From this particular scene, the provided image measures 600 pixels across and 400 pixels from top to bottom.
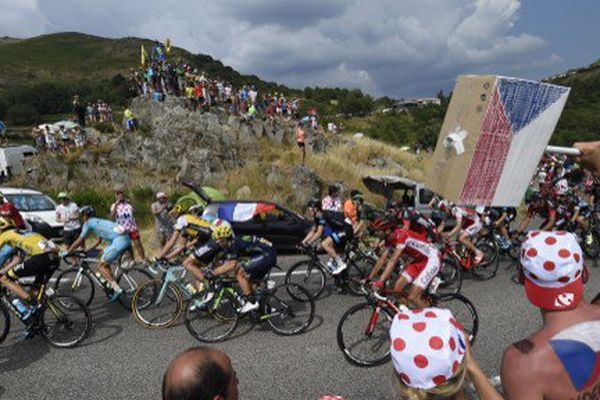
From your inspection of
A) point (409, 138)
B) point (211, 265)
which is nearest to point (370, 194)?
point (211, 265)

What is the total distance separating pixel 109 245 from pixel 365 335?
15.0ft

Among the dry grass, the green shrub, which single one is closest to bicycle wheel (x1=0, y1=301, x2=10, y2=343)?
the dry grass

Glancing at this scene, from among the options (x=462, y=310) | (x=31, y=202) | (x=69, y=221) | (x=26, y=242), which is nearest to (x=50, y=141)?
(x=31, y=202)

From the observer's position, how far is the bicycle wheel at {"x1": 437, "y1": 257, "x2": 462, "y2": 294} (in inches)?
349

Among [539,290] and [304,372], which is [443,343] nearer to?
[539,290]

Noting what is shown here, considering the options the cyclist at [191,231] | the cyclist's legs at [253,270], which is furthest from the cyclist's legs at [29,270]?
the cyclist's legs at [253,270]

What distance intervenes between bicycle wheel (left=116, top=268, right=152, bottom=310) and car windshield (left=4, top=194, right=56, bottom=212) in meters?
8.45

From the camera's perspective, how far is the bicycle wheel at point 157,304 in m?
7.36

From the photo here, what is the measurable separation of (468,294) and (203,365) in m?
7.47

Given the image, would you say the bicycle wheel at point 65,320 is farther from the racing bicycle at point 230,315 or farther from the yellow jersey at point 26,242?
the racing bicycle at point 230,315

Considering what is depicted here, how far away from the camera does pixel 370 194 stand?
20.4 meters

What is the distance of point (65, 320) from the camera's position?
6.81 meters

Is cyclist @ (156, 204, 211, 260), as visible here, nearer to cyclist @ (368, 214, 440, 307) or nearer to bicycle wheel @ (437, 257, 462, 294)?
cyclist @ (368, 214, 440, 307)

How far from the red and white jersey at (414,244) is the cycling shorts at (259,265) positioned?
1.92 meters
